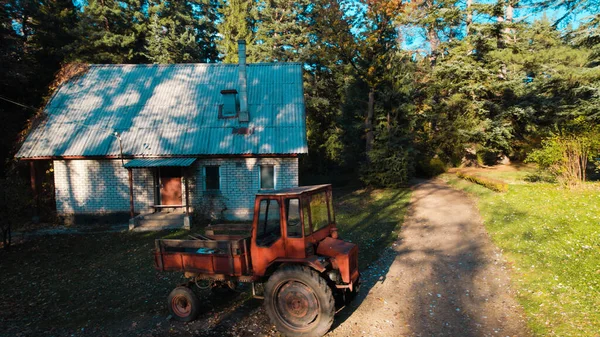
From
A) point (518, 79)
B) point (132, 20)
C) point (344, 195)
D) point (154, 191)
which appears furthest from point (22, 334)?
point (132, 20)

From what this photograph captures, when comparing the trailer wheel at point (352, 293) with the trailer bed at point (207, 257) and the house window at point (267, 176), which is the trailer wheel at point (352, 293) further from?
the house window at point (267, 176)

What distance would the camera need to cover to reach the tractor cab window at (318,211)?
6.12 meters

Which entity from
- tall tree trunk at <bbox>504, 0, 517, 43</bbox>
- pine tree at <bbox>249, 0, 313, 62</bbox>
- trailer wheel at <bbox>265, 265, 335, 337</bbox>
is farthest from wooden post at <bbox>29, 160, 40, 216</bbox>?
tall tree trunk at <bbox>504, 0, 517, 43</bbox>

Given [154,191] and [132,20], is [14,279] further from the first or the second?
[132,20]

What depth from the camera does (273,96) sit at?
17281mm

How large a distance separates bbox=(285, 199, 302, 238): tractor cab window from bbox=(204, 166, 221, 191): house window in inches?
393

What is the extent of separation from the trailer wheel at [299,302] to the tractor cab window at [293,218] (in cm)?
55

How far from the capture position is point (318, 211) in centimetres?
633

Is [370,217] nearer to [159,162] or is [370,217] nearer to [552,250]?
[552,250]

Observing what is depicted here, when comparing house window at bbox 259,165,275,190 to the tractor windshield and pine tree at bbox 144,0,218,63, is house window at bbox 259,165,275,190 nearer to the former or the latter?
the tractor windshield

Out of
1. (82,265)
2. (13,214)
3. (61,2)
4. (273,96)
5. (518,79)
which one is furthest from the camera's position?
(61,2)

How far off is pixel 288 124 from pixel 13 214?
412 inches

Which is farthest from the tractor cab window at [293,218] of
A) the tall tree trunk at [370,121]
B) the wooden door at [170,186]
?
the tall tree trunk at [370,121]

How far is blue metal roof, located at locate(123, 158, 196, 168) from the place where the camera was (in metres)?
13.8
